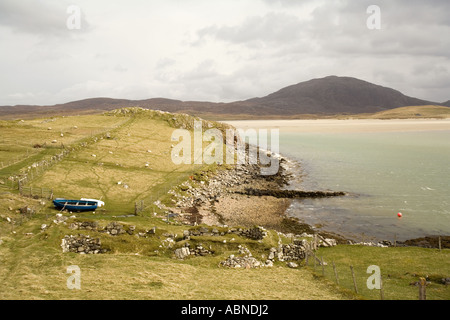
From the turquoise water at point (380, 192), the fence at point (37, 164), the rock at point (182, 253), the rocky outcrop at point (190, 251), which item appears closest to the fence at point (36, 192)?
the fence at point (37, 164)

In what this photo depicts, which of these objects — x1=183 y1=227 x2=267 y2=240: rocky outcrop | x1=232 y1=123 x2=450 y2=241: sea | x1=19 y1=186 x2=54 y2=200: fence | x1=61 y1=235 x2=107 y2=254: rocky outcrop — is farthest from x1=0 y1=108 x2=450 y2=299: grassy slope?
x1=232 y1=123 x2=450 y2=241: sea

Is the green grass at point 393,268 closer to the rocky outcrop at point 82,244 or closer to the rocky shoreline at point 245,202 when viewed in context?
the rocky shoreline at point 245,202

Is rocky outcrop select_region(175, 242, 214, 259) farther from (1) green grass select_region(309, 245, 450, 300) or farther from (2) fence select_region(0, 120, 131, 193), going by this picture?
(2) fence select_region(0, 120, 131, 193)

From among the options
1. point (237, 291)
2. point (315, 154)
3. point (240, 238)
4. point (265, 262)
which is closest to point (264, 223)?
point (240, 238)

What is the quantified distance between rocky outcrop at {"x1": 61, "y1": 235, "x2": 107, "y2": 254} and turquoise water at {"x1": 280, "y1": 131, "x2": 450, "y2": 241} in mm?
30761

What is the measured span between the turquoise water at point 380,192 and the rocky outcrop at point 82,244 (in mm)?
30761

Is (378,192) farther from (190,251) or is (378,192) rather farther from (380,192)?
(190,251)

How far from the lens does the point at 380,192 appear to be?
192ft

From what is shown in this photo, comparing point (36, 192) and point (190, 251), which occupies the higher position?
point (36, 192)

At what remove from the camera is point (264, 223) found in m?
45.2

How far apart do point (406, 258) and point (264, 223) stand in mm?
20556

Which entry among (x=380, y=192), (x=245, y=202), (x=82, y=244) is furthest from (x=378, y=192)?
(x=82, y=244)

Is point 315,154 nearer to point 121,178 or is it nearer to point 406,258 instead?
point 121,178

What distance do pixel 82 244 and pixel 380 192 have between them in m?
53.8
